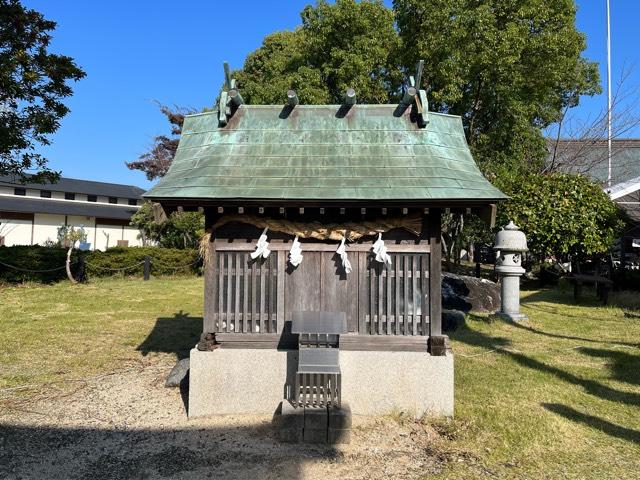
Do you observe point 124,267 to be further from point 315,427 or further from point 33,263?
point 315,427

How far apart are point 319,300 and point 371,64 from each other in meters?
14.0

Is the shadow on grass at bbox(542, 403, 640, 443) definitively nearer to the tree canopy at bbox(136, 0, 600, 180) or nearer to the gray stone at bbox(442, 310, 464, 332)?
the gray stone at bbox(442, 310, 464, 332)

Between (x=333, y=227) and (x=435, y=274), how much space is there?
1.36 meters

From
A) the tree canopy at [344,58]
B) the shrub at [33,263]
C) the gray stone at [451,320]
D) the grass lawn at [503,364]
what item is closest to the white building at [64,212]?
the shrub at [33,263]

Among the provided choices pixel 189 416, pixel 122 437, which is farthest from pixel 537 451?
pixel 122 437

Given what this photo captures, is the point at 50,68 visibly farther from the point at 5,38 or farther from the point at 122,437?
the point at 122,437

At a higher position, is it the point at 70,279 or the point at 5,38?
the point at 5,38

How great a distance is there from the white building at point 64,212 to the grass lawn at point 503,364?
60.1ft

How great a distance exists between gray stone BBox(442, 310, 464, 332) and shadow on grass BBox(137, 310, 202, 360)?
5.38 m

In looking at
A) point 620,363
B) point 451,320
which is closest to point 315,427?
point 620,363

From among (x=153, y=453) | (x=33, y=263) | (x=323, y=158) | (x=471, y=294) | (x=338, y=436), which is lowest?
(x=153, y=453)

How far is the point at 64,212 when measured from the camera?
31.5 meters

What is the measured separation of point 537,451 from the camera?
4426mm

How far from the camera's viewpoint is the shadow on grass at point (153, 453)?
4129mm
